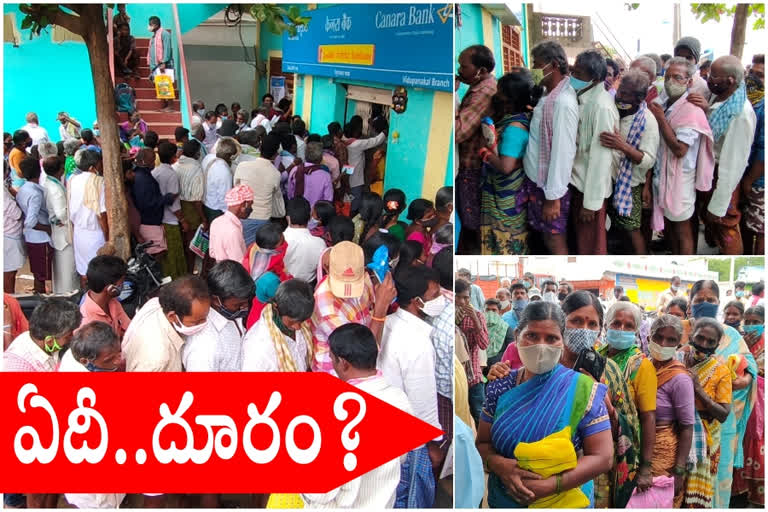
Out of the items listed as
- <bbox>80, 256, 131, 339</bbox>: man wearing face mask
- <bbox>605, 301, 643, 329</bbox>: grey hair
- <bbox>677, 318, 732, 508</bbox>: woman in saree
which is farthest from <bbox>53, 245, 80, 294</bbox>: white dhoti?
<bbox>677, 318, 732, 508</bbox>: woman in saree

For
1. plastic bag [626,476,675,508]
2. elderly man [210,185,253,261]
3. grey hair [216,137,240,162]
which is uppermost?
grey hair [216,137,240,162]

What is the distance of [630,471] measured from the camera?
320cm

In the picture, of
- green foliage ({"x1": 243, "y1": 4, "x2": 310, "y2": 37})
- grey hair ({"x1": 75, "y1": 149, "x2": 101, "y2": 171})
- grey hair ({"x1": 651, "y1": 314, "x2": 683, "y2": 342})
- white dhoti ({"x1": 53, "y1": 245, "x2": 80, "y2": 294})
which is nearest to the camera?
grey hair ({"x1": 651, "y1": 314, "x2": 683, "y2": 342})

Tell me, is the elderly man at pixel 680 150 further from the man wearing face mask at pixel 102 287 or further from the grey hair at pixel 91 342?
the man wearing face mask at pixel 102 287

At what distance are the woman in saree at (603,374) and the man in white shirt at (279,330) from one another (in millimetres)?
937

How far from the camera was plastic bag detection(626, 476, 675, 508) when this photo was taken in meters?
3.24

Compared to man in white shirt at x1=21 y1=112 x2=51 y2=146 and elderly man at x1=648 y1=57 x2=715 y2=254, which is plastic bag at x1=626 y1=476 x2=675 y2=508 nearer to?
elderly man at x1=648 y1=57 x2=715 y2=254

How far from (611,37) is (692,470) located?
2254 mm

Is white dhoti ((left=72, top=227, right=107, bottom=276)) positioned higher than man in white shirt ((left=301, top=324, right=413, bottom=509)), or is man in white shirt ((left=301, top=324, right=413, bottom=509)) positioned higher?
white dhoti ((left=72, top=227, right=107, bottom=276))

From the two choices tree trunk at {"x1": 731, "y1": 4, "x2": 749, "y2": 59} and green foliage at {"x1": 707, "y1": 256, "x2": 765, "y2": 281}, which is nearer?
green foliage at {"x1": 707, "y1": 256, "x2": 765, "y2": 281}

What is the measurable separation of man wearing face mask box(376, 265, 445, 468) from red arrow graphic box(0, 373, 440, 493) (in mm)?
131

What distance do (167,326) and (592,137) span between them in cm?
216

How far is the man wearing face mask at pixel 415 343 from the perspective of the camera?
10.7 ft

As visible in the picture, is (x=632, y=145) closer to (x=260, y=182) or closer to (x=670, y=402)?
(x=670, y=402)
